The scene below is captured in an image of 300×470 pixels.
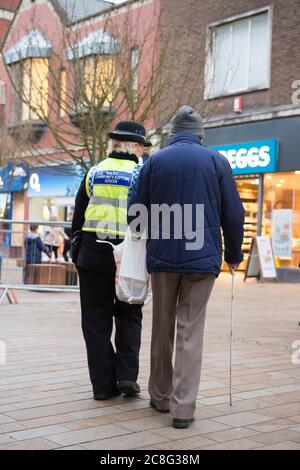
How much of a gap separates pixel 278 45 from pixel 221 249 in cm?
1561

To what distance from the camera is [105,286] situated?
16.8 ft

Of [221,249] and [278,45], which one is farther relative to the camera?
[278,45]

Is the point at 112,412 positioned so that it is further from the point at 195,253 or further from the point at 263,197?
the point at 263,197

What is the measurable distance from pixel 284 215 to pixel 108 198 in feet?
48.1

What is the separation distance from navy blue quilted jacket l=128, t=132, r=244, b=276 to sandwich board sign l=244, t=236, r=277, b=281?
1403cm

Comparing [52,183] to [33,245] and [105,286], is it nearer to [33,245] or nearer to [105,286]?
[33,245]

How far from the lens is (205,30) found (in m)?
21.2

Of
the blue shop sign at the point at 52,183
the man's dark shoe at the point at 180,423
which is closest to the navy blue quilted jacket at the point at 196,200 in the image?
the man's dark shoe at the point at 180,423

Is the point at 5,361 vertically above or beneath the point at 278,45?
beneath

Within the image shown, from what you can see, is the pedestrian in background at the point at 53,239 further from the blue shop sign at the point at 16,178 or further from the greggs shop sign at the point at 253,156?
the blue shop sign at the point at 16,178

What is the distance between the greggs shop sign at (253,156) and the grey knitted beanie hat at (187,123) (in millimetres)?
14368

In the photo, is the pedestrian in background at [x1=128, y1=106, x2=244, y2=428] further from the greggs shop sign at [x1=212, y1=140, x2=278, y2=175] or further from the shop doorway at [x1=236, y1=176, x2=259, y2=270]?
the shop doorway at [x1=236, y1=176, x2=259, y2=270]

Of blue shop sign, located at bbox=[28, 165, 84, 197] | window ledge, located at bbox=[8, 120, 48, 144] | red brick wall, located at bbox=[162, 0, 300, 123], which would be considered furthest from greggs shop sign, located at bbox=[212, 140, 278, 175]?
window ledge, located at bbox=[8, 120, 48, 144]

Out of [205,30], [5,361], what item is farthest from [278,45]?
[5,361]
